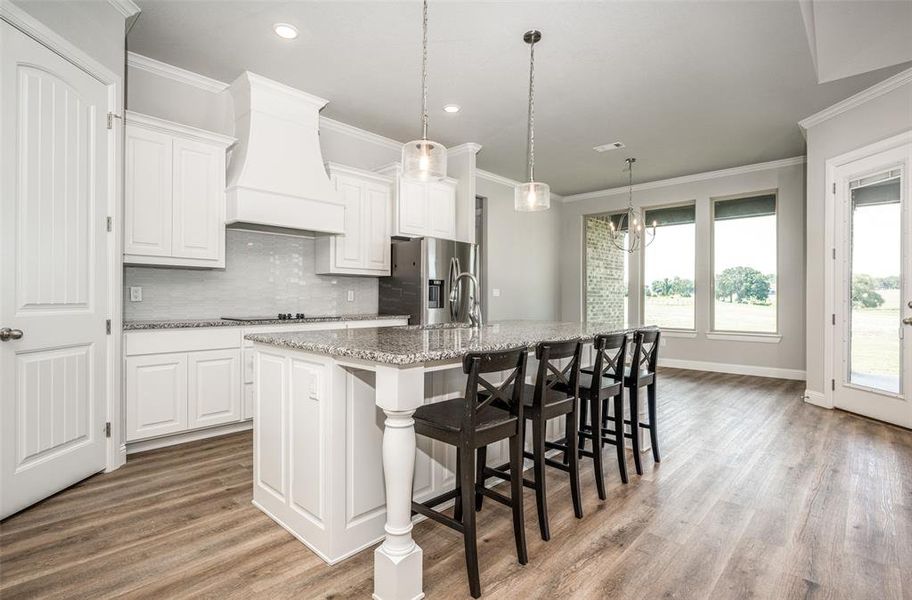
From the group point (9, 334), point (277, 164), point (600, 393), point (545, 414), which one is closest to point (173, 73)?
point (277, 164)

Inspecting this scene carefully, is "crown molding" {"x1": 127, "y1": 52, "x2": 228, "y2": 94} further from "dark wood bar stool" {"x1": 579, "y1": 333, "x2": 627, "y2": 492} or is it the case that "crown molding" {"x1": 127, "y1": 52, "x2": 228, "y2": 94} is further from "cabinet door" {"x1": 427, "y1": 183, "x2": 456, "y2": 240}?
"dark wood bar stool" {"x1": 579, "y1": 333, "x2": 627, "y2": 492}

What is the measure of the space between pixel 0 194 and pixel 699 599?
3387 mm

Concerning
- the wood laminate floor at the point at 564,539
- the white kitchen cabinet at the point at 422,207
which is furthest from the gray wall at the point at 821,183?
the white kitchen cabinet at the point at 422,207

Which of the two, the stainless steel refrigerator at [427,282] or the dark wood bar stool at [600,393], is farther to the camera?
the stainless steel refrigerator at [427,282]

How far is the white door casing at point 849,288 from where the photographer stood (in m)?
3.76

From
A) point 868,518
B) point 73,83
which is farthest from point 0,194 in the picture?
point 868,518

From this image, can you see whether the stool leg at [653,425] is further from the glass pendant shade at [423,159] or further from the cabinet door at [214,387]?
the cabinet door at [214,387]

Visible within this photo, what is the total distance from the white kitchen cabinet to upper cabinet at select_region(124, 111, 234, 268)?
1706mm

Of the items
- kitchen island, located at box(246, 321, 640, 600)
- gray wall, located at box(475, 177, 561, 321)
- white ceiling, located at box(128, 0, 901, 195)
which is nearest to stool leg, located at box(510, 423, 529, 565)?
kitchen island, located at box(246, 321, 640, 600)

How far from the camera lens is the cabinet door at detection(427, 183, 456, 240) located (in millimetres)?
5156

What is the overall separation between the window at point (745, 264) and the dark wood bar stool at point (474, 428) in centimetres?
581

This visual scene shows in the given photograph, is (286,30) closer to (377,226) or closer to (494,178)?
(377,226)

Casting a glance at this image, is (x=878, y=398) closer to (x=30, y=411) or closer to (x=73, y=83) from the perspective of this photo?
(x=30, y=411)

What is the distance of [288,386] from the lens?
6.87 ft
